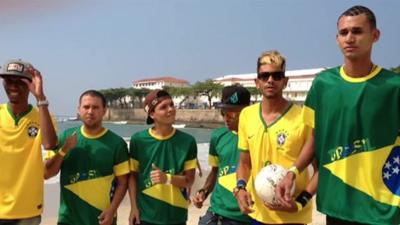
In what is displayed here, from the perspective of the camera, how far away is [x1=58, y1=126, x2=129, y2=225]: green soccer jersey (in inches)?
147

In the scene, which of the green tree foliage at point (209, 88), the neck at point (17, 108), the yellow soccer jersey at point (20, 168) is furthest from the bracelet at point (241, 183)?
the green tree foliage at point (209, 88)

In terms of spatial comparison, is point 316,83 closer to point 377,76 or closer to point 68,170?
point 377,76

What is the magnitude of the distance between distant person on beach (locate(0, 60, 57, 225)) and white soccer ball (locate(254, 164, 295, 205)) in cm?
174

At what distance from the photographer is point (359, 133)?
253 cm

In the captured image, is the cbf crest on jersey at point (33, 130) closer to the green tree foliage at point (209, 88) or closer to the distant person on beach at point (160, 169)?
the distant person on beach at point (160, 169)

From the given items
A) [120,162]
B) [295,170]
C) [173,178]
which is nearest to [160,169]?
[173,178]

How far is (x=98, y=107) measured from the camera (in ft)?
12.7

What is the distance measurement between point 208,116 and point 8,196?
3227 inches

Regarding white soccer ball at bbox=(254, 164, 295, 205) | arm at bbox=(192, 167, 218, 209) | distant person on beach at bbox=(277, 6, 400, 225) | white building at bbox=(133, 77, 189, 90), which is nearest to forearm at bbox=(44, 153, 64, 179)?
arm at bbox=(192, 167, 218, 209)

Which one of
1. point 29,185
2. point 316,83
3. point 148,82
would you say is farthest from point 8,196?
point 148,82

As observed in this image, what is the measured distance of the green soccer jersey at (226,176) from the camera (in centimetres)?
382

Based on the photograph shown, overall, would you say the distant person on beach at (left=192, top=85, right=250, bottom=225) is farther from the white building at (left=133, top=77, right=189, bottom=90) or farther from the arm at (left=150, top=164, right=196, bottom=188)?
the white building at (left=133, top=77, right=189, bottom=90)

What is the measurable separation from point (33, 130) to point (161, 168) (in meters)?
1.14

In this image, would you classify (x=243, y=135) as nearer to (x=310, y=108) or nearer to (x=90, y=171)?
(x=310, y=108)
